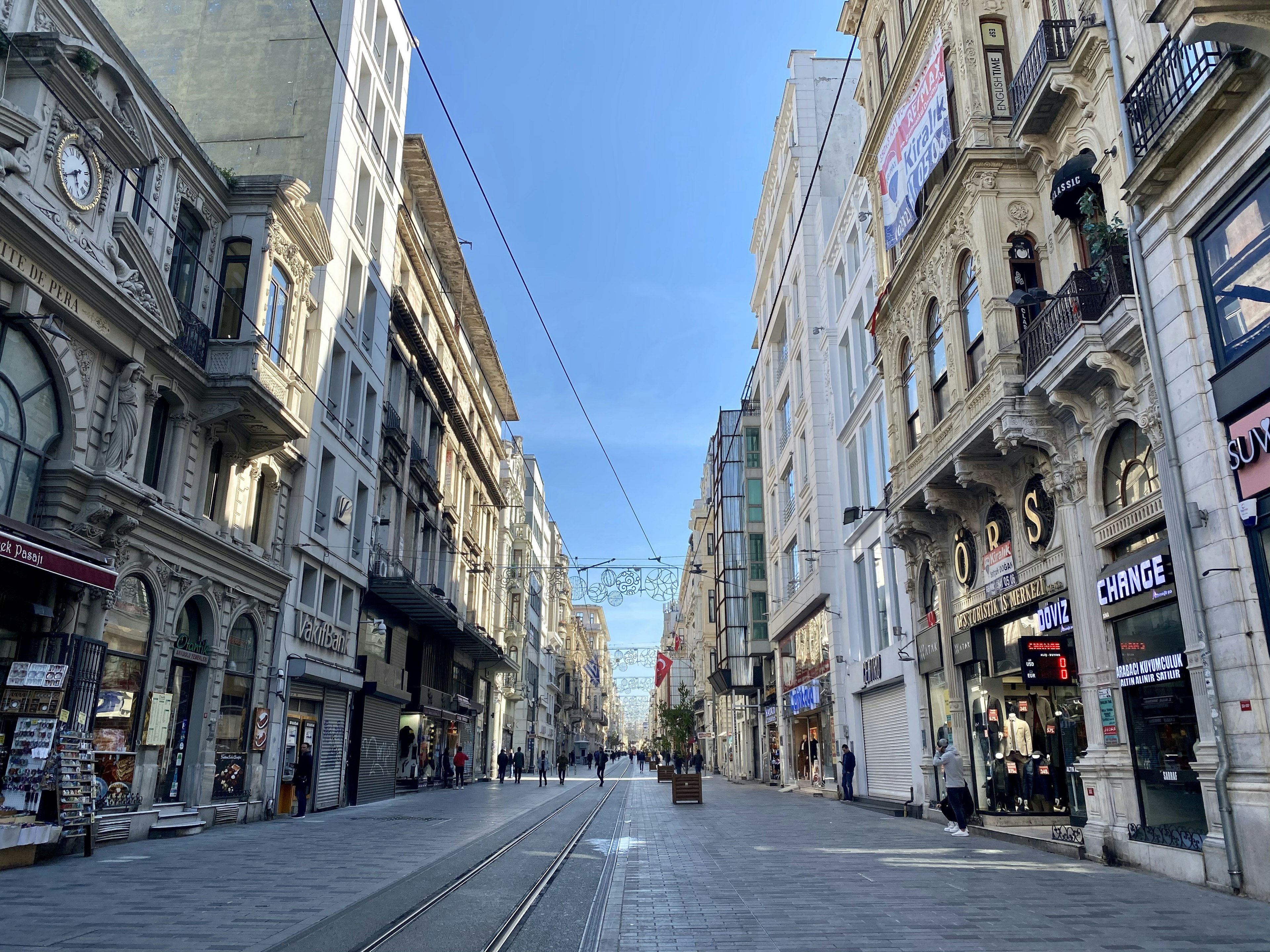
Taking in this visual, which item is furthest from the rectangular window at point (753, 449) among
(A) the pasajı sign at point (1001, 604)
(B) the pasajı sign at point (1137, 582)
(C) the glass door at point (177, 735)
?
(B) the pasajı sign at point (1137, 582)

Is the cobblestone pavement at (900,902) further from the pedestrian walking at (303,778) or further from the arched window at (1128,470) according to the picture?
the pedestrian walking at (303,778)

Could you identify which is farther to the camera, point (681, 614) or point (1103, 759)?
point (681, 614)

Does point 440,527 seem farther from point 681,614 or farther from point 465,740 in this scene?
point 681,614

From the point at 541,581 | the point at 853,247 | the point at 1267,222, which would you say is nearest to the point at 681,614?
the point at 541,581

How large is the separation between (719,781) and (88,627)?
44.6 m

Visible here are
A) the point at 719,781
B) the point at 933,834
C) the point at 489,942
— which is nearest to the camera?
the point at 489,942

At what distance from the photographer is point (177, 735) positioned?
1788 centimetres

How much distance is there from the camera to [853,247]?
30.5 meters

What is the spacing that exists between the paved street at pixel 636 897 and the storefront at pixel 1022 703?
72.8 inches

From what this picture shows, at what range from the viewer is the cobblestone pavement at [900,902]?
7125 millimetres

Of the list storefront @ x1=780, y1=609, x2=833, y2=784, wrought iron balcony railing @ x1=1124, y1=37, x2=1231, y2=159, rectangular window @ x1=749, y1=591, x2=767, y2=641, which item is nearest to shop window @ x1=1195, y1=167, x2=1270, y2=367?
wrought iron balcony railing @ x1=1124, y1=37, x2=1231, y2=159

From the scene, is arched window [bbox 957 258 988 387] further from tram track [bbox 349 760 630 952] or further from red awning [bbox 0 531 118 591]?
red awning [bbox 0 531 118 591]

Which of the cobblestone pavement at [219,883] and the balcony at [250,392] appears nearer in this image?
the cobblestone pavement at [219,883]

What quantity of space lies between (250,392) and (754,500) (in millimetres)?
38662
